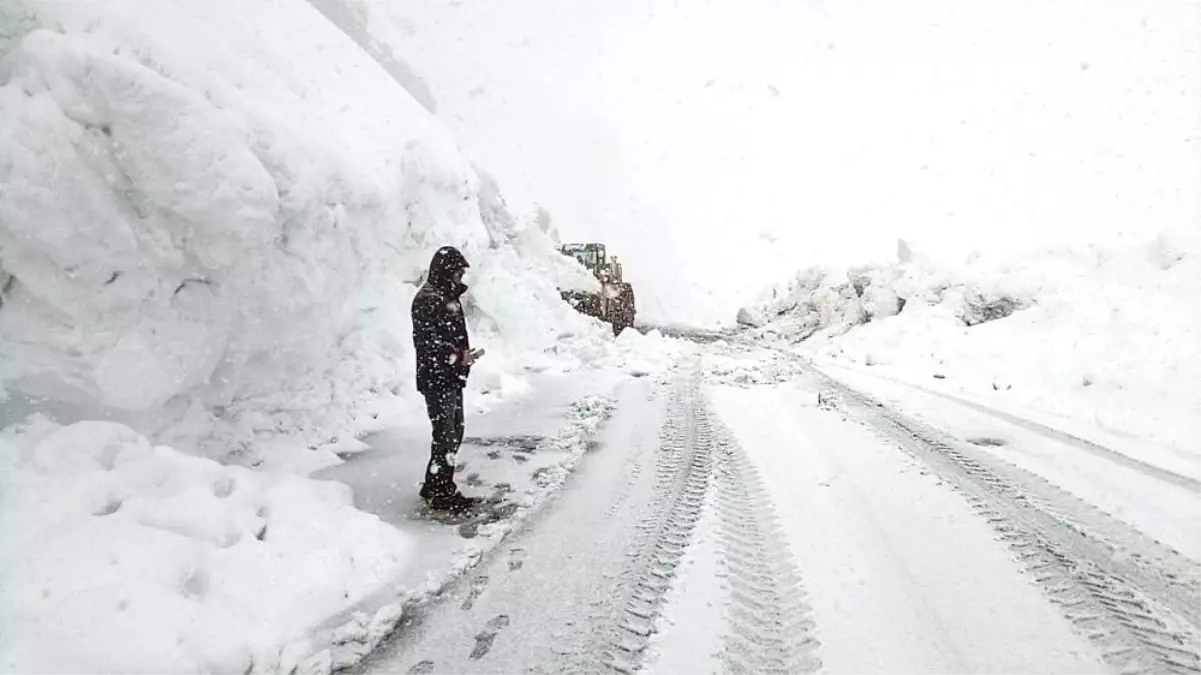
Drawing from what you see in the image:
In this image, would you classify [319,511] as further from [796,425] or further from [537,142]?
[537,142]

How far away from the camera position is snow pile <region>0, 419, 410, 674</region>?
258 centimetres

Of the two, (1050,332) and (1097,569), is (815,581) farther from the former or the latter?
(1050,332)

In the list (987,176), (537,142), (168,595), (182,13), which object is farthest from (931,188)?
(168,595)

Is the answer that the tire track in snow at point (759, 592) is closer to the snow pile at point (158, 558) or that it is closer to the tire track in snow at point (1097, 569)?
the tire track in snow at point (1097, 569)

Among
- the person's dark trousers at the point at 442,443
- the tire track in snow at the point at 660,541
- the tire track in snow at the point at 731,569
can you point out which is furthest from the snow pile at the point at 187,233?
the tire track in snow at the point at 731,569

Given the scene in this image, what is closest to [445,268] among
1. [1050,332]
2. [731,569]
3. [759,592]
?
[731,569]

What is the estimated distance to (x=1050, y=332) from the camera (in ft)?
37.0

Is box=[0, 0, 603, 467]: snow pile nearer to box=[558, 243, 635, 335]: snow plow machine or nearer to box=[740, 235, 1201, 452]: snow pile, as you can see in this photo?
box=[740, 235, 1201, 452]: snow pile

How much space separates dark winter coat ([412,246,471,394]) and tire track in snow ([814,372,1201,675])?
359 cm

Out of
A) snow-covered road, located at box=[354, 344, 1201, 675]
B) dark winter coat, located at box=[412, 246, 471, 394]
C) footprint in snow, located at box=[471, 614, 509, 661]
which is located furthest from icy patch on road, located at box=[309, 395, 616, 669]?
dark winter coat, located at box=[412, 246, 471, 394]

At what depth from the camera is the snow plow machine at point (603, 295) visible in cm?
1565

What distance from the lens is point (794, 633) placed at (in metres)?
2.89

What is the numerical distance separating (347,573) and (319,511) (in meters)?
0.73

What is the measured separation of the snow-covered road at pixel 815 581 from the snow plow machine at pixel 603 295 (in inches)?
404
